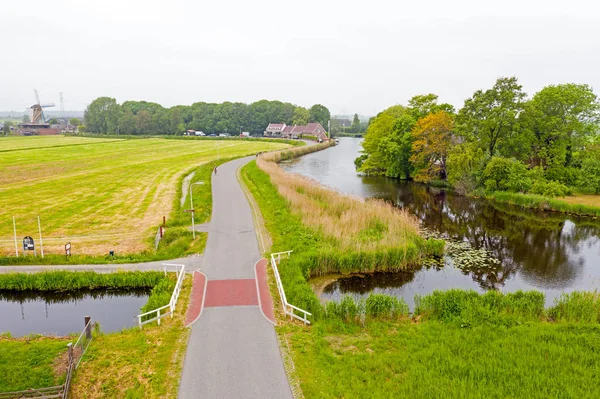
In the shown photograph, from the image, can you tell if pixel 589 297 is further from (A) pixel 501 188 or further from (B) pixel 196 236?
(A) pixel 501 188

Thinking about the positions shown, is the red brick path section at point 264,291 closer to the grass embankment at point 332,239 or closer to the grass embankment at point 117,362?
the grass embankment at point 332,239

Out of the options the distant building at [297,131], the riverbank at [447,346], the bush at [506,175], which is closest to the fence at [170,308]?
the riverbank at [447,346]

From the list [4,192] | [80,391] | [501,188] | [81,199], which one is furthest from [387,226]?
[4,192]

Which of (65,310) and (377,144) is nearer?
(65,310)

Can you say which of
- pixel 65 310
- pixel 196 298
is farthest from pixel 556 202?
pixel 65 310

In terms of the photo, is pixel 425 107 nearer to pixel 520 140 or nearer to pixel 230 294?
pixel 520 140
